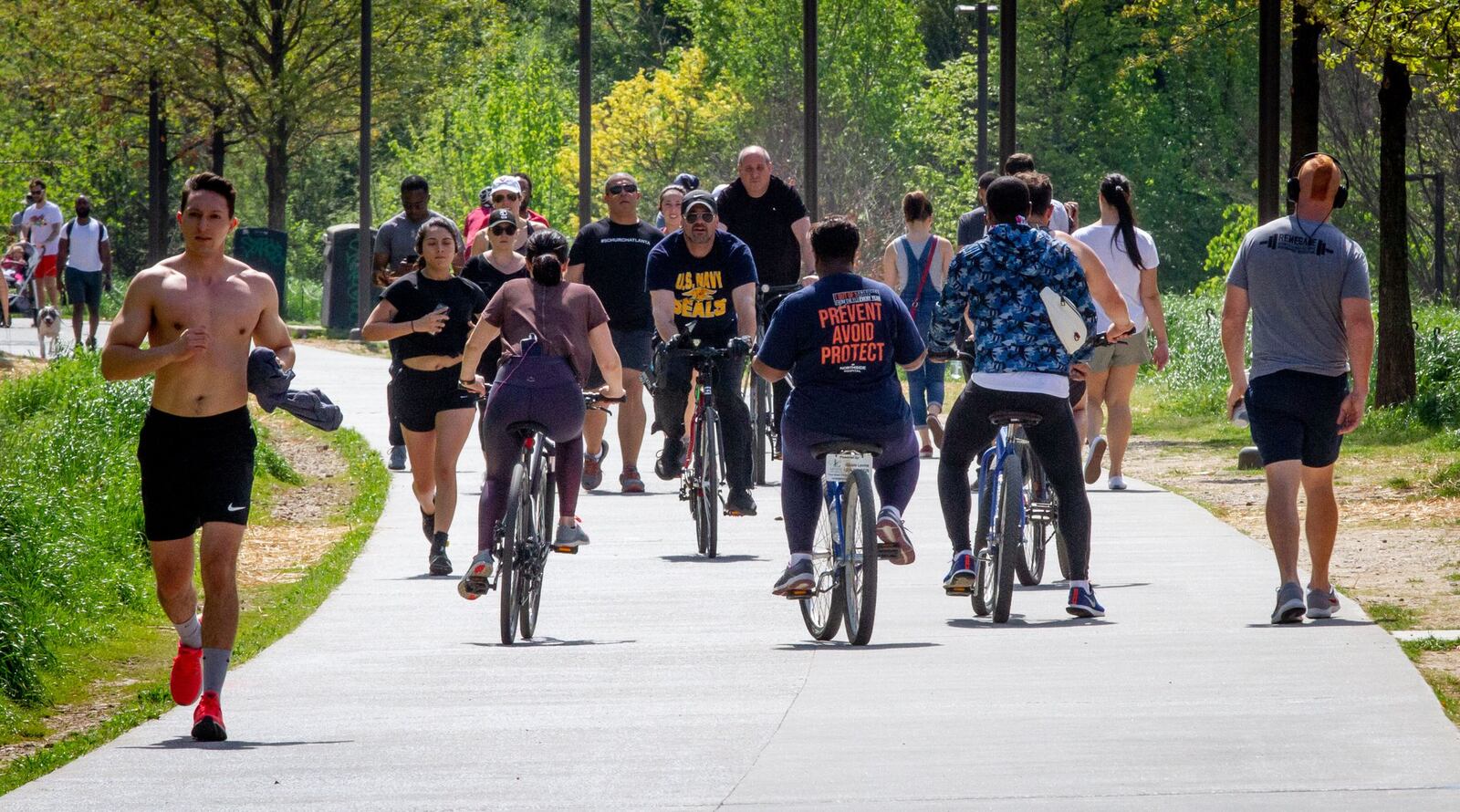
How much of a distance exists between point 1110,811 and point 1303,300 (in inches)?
140

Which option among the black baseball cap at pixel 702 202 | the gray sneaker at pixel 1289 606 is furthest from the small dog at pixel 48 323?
the gray sneaker at pixel 1289 606

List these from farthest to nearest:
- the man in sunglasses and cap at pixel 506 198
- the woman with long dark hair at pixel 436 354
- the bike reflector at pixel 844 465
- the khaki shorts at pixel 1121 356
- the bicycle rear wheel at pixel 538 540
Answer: the man in sunglasses and cap at pixel 506 198, the khaki shorts at pixel 1121 356, the woman with long dark hair at pixel 436 354, the bicycle rear wheel at pixel 538 540, the bike reflector at pixel 844 465

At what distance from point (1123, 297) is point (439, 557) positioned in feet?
13.2

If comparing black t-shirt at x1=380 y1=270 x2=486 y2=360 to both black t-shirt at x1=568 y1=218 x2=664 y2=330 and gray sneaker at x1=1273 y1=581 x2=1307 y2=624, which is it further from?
gray sneaker at x1=1273 y1=581 x2=1307 y2=624

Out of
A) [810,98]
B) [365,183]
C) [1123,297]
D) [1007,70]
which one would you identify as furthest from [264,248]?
[1123,297]

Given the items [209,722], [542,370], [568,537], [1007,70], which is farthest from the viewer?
[1007,70]

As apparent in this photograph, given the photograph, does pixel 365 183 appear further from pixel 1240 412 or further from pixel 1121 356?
pixel 1240 412

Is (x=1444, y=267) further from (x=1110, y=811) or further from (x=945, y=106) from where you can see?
(x=1110, y=811)

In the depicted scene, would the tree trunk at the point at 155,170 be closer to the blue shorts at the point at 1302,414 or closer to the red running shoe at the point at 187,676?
the blue shorts at the point at 1302,414

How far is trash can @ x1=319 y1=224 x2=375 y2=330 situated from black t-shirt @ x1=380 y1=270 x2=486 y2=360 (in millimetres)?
25434

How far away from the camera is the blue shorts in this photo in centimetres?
880

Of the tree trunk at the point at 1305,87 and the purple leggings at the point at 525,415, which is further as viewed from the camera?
the tree trunk at the point at 1305,87

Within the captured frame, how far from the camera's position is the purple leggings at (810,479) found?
28.8ft

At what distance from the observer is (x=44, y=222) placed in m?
27.6
